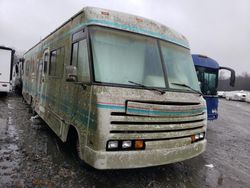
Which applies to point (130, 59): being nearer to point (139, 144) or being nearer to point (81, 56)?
point (81, 56)

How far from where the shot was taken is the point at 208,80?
9773mm

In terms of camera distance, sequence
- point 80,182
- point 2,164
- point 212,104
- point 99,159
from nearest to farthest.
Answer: point 99,159 → point 80,182 → point 2,164 → point 212,104

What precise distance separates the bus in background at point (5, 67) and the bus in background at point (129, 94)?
1101 cm

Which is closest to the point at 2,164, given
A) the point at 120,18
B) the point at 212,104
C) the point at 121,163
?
the point at 121,163

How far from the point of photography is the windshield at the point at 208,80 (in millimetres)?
9594

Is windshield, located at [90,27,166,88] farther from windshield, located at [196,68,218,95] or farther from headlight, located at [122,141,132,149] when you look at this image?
windshield, located at [196,68,218,95]

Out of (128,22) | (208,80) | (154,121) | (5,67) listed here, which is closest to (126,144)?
(154,121)

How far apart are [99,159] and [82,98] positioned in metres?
1.09

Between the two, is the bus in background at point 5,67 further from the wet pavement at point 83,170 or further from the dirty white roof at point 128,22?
the dirty white roof at point 128,22

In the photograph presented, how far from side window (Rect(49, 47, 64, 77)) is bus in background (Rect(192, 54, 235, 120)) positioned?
575 cm

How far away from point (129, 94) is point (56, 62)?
296 centimetres

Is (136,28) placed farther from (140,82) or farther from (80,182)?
(80,182)

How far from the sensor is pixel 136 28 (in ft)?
13.7

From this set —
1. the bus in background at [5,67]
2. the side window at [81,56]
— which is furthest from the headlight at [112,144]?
the bus in background at [5,67]
